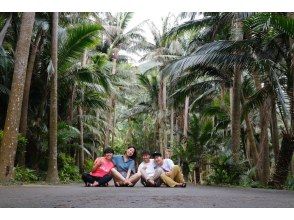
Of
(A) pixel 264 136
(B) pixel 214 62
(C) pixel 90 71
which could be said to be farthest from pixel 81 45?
(A) pixel 264 136

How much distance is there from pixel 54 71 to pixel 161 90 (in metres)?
17.7

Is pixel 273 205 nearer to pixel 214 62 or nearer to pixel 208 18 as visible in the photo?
pixel 214 62

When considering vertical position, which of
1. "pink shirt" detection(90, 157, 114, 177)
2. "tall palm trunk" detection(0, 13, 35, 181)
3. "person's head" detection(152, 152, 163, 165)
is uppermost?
"tall palm trunk" detection(0, 13, 35, 181)

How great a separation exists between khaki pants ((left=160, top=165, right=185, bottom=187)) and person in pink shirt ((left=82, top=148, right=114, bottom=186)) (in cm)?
123

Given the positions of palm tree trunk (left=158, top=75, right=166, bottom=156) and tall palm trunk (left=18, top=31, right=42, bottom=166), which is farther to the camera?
palm tree trunk (left=158, top=75, right=166, bottom=156)

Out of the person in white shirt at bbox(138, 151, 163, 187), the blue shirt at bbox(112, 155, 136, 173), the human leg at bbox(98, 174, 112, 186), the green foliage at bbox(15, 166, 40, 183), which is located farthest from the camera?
the green foliage at bbox(15, 166, 40, 183)

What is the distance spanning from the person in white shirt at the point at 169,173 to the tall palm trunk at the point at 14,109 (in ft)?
11.0

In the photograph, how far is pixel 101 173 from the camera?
9391mm

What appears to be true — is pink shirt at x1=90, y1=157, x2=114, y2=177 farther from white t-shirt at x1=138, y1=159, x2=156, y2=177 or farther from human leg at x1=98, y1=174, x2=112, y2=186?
white t-shirt at x1=138, y1=159, x2=156, y2=177

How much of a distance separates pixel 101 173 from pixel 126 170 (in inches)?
24.0

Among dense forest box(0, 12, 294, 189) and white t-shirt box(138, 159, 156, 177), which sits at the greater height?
dense forest box(0, 12, 294, 189)

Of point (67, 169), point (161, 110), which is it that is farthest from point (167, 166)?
point (161, 110)

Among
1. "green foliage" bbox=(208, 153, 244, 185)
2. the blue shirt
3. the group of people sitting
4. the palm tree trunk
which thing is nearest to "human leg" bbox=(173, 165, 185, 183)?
the group of people sitting

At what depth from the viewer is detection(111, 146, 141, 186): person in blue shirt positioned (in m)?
9.36
